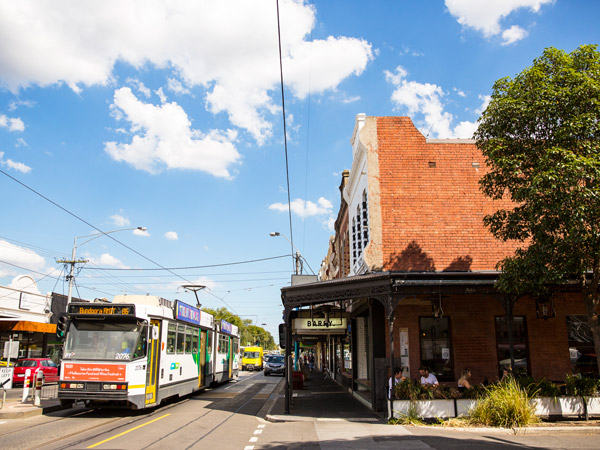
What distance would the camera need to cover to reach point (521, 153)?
11867 mm

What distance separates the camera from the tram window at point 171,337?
14914mm

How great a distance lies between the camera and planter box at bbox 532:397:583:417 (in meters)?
11.8

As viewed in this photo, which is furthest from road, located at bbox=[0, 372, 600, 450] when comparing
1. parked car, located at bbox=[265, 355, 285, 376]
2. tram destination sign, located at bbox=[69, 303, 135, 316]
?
parked car, located at bbox=[265, 355, 285, 376]

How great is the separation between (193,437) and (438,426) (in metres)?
5.80

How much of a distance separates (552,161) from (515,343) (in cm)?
726

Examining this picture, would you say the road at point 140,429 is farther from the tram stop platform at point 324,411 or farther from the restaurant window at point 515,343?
the restaurant window at point 515,343

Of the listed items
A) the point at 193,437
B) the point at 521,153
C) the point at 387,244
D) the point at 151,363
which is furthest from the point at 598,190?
the point at 151,363

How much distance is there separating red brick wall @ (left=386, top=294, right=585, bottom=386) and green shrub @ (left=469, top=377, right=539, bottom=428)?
3616 millimetres

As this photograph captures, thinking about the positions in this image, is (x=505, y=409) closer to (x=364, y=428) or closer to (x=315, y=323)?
(x=364, y=428)

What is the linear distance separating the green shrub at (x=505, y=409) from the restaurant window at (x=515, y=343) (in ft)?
12.5

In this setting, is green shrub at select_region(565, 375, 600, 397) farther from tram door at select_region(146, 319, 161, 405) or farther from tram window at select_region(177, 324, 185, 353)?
tram window at select_region(177, 324, 185, 353)

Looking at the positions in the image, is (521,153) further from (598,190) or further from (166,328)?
(166,328)

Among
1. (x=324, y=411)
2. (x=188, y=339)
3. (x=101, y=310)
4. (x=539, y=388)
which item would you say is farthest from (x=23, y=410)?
(x=539, y=388)

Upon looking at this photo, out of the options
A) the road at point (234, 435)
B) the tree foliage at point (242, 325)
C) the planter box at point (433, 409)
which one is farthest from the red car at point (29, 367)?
the tree foliage at point (242, 325)
